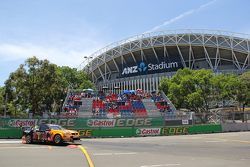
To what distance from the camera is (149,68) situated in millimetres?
97125

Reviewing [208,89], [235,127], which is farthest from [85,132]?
[208,89]

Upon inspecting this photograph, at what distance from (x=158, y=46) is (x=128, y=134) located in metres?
59.6

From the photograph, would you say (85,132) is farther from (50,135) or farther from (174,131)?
(50,135)

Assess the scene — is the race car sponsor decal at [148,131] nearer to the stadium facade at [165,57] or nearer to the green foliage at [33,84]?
the green foliage at [33,84]

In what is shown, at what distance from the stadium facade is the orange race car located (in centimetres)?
6716

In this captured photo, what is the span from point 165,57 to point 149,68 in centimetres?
508

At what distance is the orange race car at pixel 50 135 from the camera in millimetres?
22453

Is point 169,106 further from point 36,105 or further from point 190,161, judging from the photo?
point 190,161

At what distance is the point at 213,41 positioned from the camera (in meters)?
86.6

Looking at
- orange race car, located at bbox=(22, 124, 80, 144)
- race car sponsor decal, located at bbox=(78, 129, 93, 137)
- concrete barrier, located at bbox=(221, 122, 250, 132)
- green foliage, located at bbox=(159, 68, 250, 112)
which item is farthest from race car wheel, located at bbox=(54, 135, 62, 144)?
green foliage, located at bbox=(159, 68, 250, 112)

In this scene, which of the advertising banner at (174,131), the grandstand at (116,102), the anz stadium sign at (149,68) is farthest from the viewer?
the anz stadium sign at (149,68)

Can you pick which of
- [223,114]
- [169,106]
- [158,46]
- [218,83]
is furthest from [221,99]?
[158,46]

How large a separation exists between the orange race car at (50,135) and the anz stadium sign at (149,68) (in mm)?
71948

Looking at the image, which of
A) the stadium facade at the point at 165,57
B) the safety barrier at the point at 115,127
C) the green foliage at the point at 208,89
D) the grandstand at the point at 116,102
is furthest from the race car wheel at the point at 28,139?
the stadium facade at the point at 165,57
